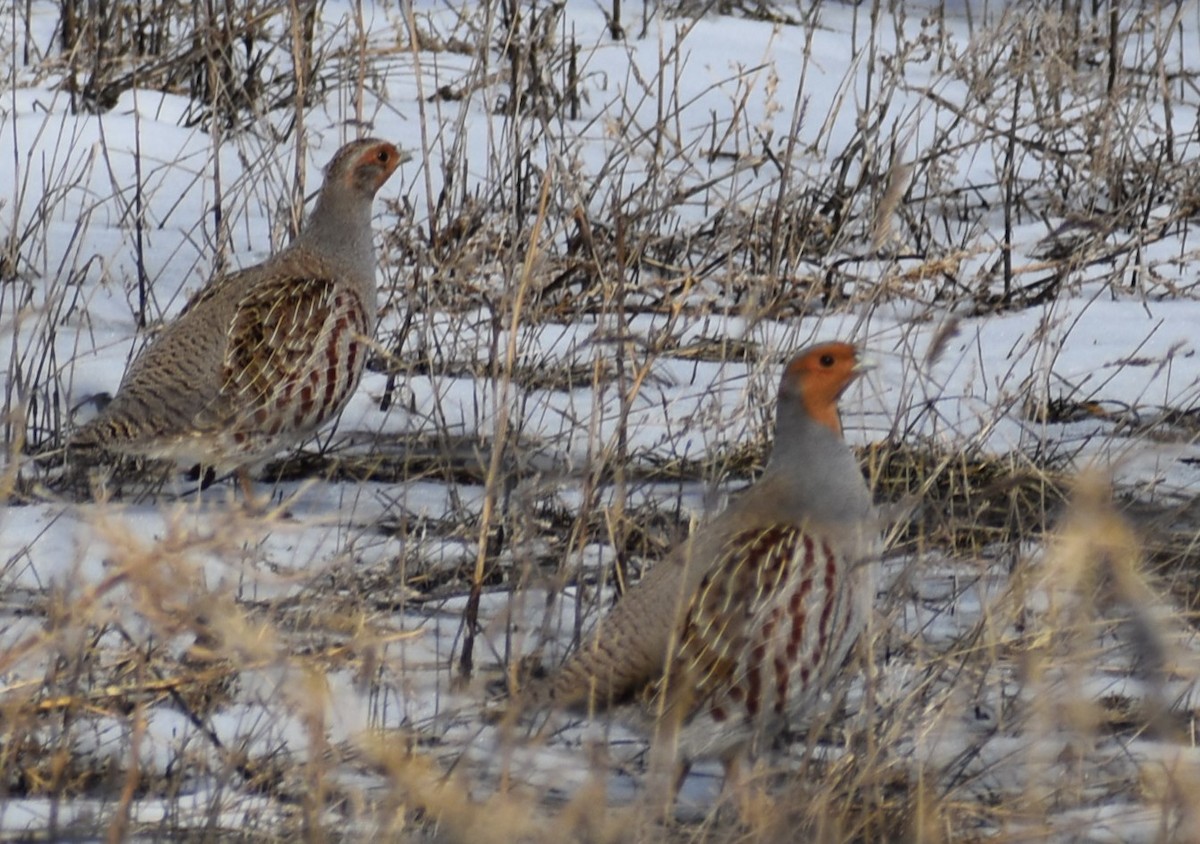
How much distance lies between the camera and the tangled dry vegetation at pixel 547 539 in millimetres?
2160

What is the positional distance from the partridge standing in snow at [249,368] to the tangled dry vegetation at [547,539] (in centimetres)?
17

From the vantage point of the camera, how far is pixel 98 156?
653cm

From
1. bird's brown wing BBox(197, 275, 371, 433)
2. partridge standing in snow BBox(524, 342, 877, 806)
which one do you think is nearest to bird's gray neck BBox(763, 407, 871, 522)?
partridge standing in snow BBox(524, 342, 877, 806)

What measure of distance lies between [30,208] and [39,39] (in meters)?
2.08

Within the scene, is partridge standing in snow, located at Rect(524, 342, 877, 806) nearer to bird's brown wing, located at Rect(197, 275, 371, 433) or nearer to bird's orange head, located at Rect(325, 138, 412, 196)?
bird's brown wing, located at Rect(197, 275, 371, 433)

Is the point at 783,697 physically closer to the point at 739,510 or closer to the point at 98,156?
the point at 739,510

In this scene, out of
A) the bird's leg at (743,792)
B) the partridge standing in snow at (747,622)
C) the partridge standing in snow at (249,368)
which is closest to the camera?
the bird's leg at (743,792)

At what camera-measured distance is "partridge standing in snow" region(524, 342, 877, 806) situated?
3078 mm

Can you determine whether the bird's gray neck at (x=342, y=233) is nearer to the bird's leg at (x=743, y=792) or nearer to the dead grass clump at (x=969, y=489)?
the dead grass clump at (x=969, y=489)

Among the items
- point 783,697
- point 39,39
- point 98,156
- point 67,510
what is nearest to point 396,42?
point 98,156

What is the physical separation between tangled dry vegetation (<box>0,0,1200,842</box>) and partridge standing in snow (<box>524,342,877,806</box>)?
0.10 metres

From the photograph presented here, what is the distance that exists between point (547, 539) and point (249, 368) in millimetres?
1118

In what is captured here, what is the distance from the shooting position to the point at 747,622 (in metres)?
3.18

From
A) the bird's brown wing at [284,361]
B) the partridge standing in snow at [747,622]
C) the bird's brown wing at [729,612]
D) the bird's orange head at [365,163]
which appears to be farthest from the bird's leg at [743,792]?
the bird's orange head at [365,163]
